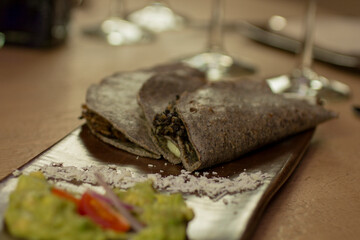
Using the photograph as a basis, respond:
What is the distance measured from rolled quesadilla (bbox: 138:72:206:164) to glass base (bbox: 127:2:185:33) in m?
1.67

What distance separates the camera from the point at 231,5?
4.75 metres

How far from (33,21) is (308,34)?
1.45m

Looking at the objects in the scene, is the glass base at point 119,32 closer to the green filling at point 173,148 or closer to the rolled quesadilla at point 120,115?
the rolled quesadilla at point 120,115

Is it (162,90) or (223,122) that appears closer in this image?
(223,122)

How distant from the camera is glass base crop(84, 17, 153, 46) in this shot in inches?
137

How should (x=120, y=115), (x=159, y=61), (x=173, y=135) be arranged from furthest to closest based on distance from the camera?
(x=159, y=61)
(x=120, y=115)
(x=173, y=135)

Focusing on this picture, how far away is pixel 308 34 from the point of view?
2.74 m

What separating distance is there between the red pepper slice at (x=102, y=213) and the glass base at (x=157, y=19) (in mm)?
2529

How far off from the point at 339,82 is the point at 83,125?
1.59 metres

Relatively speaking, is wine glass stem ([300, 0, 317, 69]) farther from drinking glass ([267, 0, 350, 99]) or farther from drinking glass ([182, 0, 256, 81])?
drinking glass ([182, 0, 256, 81])

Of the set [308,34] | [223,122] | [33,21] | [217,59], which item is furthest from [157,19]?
[223,122]

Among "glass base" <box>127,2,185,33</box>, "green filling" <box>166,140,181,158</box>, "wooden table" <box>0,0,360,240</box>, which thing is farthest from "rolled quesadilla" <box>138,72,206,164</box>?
"glass base" <box>127,2,185,33</box>

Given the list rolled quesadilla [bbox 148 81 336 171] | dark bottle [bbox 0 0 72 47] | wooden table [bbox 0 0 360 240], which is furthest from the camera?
dark bottle [bbox 0 0 72 47]

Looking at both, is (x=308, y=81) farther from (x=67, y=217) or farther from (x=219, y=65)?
(x=67, y=217)
